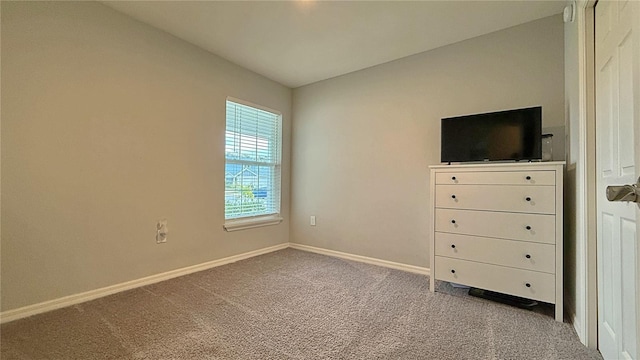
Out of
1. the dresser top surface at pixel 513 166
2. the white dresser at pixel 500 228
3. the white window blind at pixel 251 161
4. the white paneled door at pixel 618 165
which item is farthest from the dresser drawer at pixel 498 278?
the white window blind at pixel 251 161

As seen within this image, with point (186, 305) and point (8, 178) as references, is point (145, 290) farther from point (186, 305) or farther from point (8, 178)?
point (8, 178)

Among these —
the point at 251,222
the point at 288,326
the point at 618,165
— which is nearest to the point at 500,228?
the point at 618,165

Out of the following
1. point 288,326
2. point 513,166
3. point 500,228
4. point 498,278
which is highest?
point 513,166

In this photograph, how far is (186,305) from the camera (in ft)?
6.34

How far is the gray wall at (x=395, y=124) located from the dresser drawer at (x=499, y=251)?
54cm

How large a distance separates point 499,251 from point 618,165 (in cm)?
98

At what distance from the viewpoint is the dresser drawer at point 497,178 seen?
181 centimetres

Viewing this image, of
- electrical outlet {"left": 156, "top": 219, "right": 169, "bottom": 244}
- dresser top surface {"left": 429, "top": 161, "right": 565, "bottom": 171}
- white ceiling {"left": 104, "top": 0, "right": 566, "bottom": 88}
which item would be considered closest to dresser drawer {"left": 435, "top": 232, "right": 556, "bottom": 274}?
dresser top surface {"left": 429, "top": 161, "right": 565, "bottom": 171}

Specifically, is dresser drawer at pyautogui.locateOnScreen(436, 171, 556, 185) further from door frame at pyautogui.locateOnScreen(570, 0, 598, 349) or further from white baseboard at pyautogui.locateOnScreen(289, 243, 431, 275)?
white baseboard at pyautogui.locateOnScreen(289, 243, 431, 275)

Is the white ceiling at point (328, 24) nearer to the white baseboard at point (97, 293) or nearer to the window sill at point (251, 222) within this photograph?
the window sill at point (251, 222)

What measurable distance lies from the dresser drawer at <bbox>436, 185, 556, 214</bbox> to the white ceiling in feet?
4.52

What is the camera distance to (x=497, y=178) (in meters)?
1.97

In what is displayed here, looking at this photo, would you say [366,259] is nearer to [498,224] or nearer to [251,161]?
[498,224]

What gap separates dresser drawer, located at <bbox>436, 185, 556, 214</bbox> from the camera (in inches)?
71.1
